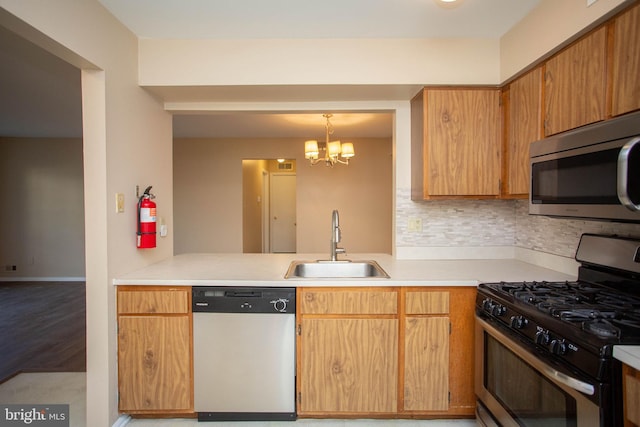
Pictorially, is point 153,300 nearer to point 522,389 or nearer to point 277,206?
point 522,389

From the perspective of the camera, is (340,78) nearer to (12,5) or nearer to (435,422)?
(12,5)

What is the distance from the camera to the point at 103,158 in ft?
6.07

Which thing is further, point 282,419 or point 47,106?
point 47,106

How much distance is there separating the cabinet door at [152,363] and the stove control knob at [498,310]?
1.58 m

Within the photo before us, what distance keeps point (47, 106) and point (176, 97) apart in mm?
2406

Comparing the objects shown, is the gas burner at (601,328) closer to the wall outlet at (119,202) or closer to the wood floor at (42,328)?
A: the wall outlet at (119,202)

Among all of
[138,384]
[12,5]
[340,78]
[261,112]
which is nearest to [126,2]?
[12,5]

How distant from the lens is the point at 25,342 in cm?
321

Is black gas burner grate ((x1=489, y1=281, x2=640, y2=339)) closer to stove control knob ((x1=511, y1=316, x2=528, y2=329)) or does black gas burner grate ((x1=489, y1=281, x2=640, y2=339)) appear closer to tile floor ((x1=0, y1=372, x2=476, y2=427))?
stove control knob ((x1=511, y1=316, x2=528, y2=329))

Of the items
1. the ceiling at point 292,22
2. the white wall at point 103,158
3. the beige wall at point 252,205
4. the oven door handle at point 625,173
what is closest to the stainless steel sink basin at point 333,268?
the white wall at point 103,158

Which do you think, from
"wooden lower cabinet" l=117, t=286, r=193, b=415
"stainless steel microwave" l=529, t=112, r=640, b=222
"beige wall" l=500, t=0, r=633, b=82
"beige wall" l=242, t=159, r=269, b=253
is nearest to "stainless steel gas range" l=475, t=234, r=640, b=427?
→ "stainless steel microwave" l=529, t=112, r=640, b=222

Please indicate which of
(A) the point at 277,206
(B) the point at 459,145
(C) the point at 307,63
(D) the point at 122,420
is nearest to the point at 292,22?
(C) the point at 307,63

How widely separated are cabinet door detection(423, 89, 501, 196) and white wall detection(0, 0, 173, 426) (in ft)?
5.97

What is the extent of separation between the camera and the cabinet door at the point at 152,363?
6.36 ft
